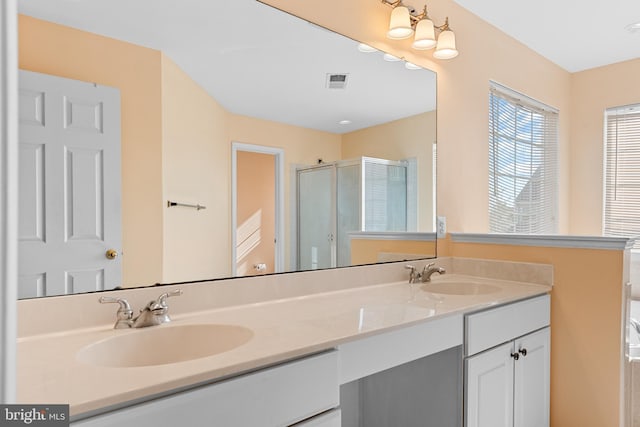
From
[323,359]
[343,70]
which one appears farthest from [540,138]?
[323,359]

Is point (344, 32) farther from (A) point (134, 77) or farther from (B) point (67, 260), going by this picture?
(B) point (67, 260)

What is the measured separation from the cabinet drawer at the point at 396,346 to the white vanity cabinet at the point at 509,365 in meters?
0.12

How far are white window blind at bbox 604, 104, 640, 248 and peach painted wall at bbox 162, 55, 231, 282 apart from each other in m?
3.48

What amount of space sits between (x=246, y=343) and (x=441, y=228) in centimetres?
162

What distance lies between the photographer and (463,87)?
8.27 feet

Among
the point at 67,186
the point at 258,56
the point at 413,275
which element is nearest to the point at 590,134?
the point at 413,275

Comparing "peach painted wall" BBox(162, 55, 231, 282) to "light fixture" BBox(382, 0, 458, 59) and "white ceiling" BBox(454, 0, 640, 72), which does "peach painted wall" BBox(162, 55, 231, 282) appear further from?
"white ceiling" BBox(454, 0, 640, 72)

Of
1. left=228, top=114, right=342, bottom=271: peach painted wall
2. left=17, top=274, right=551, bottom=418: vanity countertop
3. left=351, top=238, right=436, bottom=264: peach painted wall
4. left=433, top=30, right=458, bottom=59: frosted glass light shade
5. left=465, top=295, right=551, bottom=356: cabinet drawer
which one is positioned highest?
left=433, top=30, right=458, bottom=59: frosted glass light shade

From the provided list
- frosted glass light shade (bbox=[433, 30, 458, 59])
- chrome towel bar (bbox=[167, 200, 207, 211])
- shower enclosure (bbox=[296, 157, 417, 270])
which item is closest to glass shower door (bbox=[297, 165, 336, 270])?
shower enclosure (bbox=[296, 157, 417, 270])

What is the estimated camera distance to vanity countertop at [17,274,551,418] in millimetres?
763

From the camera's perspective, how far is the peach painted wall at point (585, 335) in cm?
179

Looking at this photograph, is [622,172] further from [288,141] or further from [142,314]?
[142,314]

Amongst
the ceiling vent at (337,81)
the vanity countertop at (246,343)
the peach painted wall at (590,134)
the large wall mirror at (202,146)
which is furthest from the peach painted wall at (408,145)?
the peach painted wall at (590,134)

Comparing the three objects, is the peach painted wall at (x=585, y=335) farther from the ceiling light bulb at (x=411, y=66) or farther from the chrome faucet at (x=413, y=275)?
the ceiling light bulb at (x=411, y=66)
